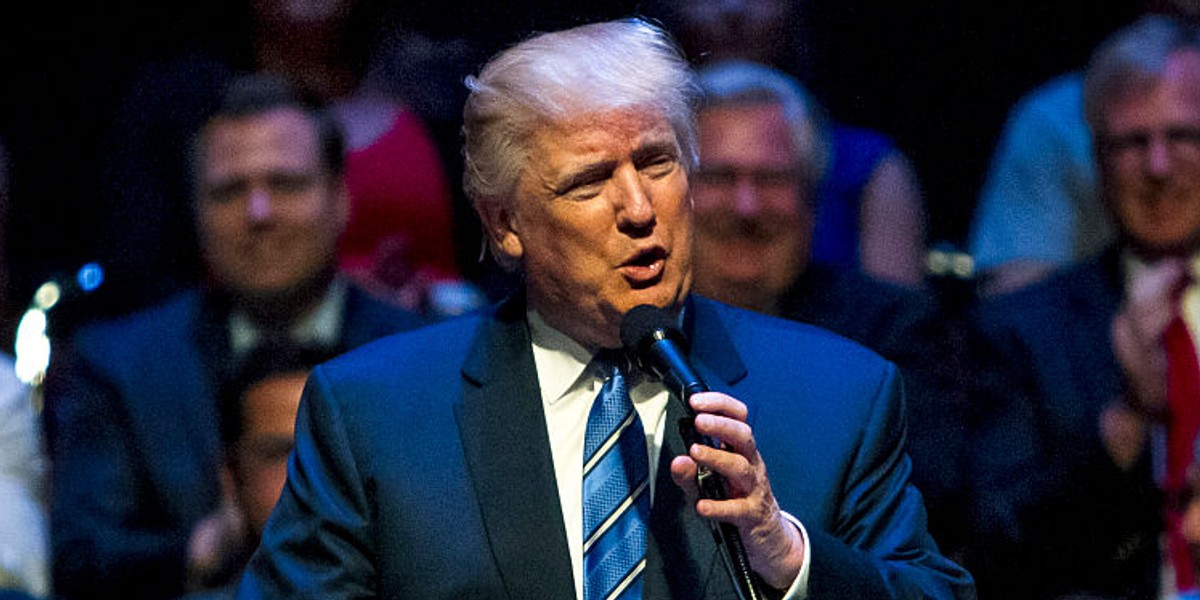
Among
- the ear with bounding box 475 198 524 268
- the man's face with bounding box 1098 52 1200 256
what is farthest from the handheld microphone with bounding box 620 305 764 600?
the man's face with bounding box 1098 52 1200 256

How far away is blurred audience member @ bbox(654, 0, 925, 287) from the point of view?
383 cm

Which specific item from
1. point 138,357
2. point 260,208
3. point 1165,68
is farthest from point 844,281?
point 138,357

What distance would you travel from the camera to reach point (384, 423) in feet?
7.32

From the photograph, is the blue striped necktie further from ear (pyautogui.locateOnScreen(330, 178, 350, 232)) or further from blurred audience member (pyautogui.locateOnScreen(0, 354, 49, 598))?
blurred audience member (pyautogui.locateOnScreen(0, 354, 49, 598))

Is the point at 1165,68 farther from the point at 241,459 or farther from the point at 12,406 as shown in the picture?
the point at 12,406

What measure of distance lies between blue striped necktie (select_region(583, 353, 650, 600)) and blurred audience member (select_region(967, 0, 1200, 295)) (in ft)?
5.94

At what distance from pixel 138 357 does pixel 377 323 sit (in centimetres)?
48

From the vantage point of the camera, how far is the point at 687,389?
6.02 feet

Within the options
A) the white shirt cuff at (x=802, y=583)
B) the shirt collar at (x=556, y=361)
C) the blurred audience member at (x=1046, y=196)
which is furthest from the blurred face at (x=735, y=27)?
the white shirt cuff at (x=802, y=583)

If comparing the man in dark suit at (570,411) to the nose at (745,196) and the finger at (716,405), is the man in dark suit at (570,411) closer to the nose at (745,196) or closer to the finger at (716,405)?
the finger at (716,405)

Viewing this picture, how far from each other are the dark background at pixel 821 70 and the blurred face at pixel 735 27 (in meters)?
0.17

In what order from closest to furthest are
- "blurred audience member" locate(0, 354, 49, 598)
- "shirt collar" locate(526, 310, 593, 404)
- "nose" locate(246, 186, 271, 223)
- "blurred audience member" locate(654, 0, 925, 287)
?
"shirt collar" locate(526, 310, 593, 404) < "blurred audience member" locate(0, 354, 49, 598) < "nose" locate(246, 186, 271, 223) < "blurred audience member" locate(654, 0, 925, 287)

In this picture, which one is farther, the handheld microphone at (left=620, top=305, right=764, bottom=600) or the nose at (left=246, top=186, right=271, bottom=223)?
the nose at (left=246, top=186, right=271, bottom=223)

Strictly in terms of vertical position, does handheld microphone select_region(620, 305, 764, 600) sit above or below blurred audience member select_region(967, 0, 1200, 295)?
above
